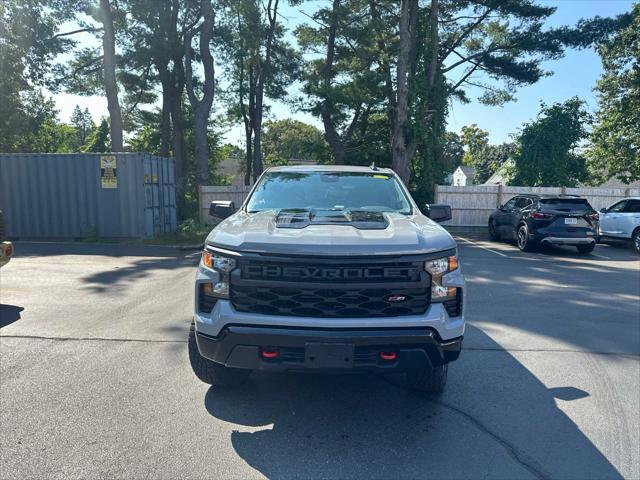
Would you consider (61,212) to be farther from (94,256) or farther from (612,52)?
(612,52)

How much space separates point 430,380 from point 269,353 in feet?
4.83

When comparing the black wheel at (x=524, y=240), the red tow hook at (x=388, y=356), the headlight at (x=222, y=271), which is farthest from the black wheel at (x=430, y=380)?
the black wheel at (x=524, y=240)

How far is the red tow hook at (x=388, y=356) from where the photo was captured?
2.96 m

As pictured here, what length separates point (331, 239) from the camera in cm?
308

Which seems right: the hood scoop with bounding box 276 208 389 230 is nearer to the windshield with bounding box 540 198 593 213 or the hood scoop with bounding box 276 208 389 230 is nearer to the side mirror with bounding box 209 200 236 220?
the side mirror with bounding box 209 200 236 220

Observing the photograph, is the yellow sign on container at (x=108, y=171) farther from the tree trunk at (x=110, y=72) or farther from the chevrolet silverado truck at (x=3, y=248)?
the chevrolet silverado truck at (x=3, y=248)

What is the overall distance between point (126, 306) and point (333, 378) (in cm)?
381

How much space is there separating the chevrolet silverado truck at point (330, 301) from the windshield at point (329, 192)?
3.94ft

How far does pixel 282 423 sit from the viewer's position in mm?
3393

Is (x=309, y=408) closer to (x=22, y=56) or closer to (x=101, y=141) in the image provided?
(x=22, y=56)

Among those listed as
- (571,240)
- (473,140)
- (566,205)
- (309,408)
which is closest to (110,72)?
(566,205)

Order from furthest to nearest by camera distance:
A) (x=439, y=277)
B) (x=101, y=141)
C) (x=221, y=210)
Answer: (x=101, y=141)
(x=221, y=210)
(x=439, y=277)

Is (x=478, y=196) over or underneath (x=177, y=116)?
underneath

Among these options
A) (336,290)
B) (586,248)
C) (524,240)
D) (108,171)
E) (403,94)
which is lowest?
(586,248)
